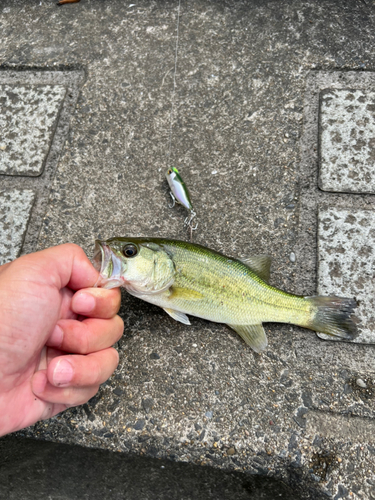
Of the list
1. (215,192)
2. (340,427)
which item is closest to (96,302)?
(215,192)

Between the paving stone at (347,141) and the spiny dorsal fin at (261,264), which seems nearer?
the spiny dorsal fin at (261,264)

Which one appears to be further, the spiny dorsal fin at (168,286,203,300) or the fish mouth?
the spiny dorsal fin at (168,286,203,300)

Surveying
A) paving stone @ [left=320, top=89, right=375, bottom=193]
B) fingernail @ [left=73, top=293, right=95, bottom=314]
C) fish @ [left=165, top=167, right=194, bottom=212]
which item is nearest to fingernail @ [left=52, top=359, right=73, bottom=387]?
fingernail @ [left=73, top=293, right=95, bottom=314]

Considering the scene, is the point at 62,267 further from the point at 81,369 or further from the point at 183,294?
the point at 183,294

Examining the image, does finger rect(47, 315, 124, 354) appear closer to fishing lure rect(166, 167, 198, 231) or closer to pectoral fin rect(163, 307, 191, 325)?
pectoral fin rect(163, 307, 191, 325)

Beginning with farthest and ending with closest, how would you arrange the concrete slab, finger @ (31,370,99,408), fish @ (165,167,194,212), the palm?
the concrete slab → fish @ (165,167,194,212) → finger @ (31,370,99,408) → the palm

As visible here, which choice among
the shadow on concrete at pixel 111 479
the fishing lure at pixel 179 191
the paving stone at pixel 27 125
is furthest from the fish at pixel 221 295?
the paving stone at pixel 27 125

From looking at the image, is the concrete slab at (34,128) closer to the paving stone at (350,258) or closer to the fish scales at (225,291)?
the fish scales at (225,291)
